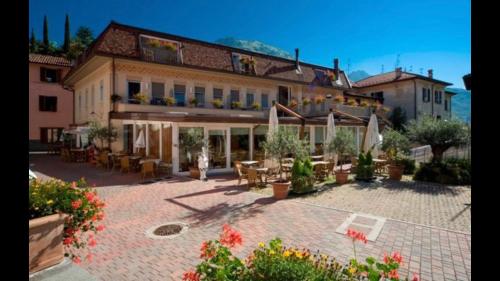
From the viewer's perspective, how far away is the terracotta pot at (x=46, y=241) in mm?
3575

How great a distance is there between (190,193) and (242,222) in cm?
363

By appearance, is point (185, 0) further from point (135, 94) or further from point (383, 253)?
point (383, 253)

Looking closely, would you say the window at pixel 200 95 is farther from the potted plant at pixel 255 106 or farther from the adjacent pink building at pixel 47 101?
the adjacent pink building at pixel 47 101

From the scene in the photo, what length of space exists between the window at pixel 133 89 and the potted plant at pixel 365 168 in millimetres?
13685

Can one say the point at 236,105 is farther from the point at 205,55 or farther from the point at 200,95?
the point at 205,55

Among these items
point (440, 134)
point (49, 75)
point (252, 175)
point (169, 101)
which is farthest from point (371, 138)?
point (49, 75)

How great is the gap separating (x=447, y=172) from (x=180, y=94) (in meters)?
16.0

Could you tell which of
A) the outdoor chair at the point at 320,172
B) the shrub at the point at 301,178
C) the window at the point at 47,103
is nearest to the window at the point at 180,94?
the outdoor chair at the point at 320,172

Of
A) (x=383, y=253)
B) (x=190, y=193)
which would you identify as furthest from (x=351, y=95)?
(x=383, y=253)

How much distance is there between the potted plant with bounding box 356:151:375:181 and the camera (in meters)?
12.4

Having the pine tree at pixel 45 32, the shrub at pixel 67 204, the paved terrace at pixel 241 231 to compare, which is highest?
the pine tree at pixel 45 32

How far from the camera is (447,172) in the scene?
12078mm

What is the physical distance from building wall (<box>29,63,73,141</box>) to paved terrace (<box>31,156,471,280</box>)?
91.3 feet
